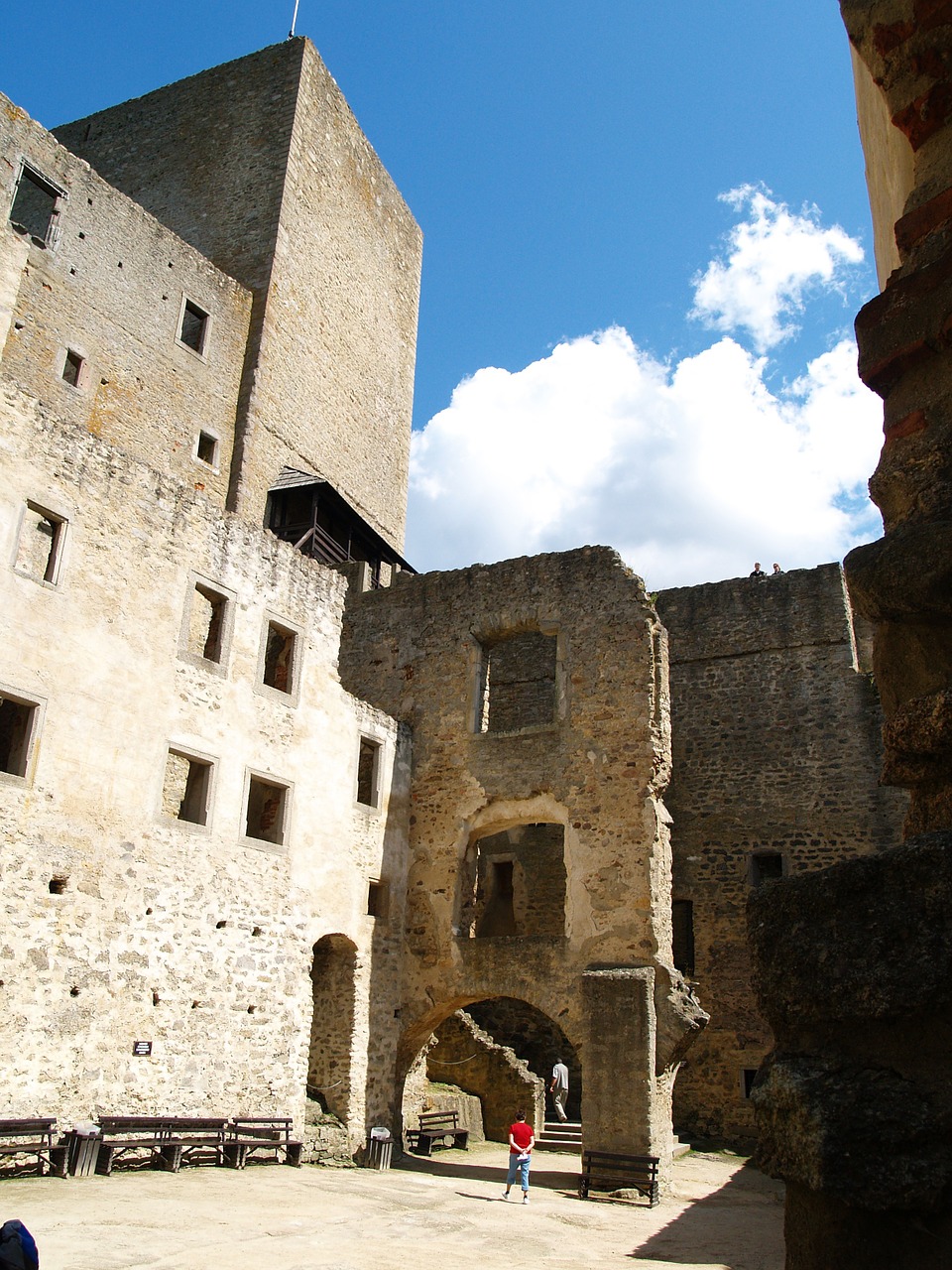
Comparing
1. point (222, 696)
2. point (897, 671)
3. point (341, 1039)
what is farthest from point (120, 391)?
point (897, 671)

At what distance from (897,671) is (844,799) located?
56.0 ft

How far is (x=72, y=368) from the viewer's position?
1906 centimetres

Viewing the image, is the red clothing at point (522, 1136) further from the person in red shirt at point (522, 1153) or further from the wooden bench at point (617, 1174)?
the wooden bench at point (617, 1174)

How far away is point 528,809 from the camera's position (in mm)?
14906

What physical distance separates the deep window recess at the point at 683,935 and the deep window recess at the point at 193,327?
49.6 ft

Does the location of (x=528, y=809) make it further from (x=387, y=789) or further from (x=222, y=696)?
(x=222, y=696)

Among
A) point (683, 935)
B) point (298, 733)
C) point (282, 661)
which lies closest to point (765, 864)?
point (683, 935)

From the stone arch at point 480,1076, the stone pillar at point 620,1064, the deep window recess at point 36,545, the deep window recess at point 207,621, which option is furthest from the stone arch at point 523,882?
the deep window recess at point 36,545

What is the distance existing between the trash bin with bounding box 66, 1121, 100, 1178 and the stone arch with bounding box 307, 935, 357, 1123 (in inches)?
164

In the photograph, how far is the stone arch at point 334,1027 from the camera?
537 inches

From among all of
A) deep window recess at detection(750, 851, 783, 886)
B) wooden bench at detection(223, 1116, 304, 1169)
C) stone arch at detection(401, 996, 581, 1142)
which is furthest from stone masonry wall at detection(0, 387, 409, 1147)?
deep window recess at detection(750, 851, 783, 886)

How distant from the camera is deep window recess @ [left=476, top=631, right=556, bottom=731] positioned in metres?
20.7

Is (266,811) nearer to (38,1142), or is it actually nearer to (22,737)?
(22,737)

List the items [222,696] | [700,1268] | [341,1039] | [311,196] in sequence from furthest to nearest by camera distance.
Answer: [311,196] → [341,1039] → [222,696] → [700,1268]
